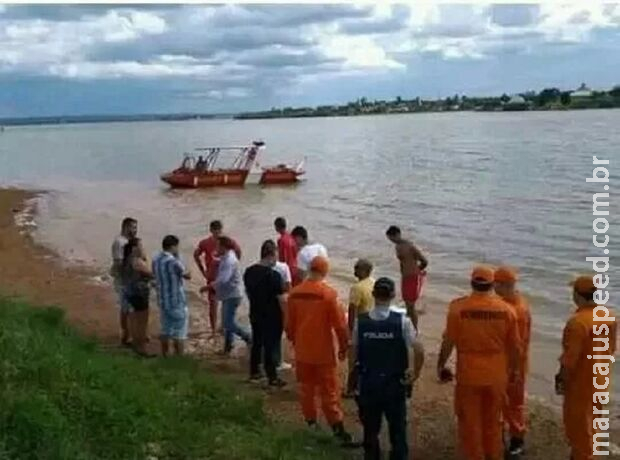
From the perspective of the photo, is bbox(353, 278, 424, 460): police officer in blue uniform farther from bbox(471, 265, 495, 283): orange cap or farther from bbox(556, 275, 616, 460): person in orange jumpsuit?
bbox(556, 275, 616, 460): person in orange jumpsuit

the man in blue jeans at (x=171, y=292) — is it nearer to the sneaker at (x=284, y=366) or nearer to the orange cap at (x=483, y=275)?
the sneaker at (x=284, y=366)

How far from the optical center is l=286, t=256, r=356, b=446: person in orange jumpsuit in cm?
834

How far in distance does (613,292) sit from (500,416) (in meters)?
11.1

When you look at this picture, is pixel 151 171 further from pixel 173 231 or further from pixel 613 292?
pixel 613 292

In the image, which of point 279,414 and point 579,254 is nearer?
point 279,414

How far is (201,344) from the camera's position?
13578 mm

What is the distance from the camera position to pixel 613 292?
59.1 feet

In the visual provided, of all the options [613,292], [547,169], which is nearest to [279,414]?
[613,292]

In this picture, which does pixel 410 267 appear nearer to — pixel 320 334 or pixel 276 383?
pixel 276 383

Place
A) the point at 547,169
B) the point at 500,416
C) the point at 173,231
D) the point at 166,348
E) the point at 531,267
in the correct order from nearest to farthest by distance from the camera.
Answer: the point at 500,416 < the point at 166,348 < the point at 531,267 < the point at 173,231 < the point at 547,169

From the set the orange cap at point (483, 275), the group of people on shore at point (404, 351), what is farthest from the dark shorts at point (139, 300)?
the orange cap at point (483, 275)

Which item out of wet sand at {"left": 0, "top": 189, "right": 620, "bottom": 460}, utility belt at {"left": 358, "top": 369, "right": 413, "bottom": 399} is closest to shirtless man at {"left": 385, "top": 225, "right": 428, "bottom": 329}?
wet sand at {"left": 0, "top": 189, "right": 620, "bottom": 460}

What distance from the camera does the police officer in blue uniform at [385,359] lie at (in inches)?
289

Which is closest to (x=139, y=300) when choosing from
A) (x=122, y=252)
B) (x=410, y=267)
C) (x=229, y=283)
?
(x=122, y=252)
